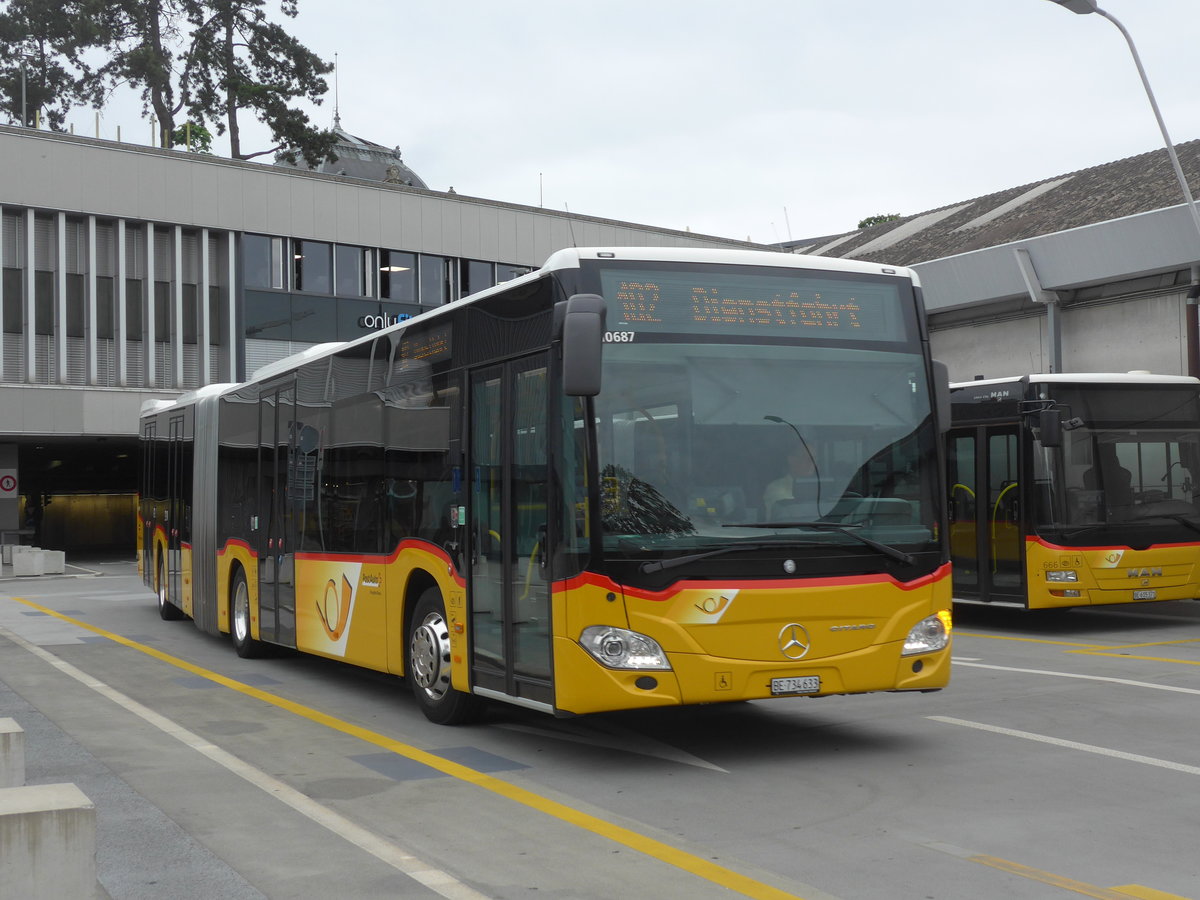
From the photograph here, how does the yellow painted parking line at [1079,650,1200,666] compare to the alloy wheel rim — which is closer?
the alloy wheel rim

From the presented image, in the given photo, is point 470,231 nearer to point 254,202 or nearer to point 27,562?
point 254,202

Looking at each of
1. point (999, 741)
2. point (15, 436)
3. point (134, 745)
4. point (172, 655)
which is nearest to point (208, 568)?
point (172, 655)

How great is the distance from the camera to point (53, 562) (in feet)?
108

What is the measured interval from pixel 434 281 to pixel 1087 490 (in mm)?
30063

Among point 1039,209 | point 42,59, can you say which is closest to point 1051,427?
point 1039,209

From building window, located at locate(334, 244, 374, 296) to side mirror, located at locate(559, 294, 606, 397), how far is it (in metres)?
35.0

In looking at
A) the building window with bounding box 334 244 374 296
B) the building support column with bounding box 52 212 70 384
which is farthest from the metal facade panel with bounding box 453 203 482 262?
the building support column with bounding box 52 212 70 384

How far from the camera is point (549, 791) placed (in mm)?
7656

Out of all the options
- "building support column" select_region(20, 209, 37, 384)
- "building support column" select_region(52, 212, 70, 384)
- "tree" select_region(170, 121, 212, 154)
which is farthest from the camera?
"tree" select_region(170, 121, 212, 154)

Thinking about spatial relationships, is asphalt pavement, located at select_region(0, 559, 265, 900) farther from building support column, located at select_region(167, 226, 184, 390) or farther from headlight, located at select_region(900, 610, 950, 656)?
building support column, located at select_region(167, 226, 184, 390)

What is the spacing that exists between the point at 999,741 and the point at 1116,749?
0.71 metres

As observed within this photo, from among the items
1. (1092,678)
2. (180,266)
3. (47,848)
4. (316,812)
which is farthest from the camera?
(180,266)

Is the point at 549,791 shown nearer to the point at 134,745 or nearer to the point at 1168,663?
the point at 134,745

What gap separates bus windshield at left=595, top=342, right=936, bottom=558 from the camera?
8039mm
